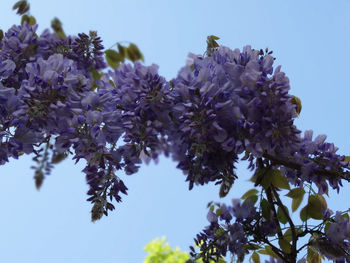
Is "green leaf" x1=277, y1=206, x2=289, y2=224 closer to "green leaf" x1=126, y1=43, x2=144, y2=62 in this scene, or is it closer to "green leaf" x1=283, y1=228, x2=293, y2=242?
"green leaf" x1=283, y1=228, x2=293, y2=242

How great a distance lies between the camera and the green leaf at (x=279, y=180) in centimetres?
196

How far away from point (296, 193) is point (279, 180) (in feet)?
0.80

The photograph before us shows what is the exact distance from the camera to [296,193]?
2150mm

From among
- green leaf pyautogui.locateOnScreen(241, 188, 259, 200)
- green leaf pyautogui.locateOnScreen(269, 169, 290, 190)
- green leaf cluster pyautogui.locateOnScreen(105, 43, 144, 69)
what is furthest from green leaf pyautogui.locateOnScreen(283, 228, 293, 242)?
green leaf cluster pyautogui.locateOnScreen(105, 43, 144, 69)

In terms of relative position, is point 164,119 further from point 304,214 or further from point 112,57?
point 304,214

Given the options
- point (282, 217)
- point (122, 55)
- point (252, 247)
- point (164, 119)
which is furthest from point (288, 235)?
point (122, 55)

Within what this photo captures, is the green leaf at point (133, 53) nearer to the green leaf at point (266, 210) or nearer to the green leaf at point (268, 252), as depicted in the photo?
the green leaf at point (266, 210)

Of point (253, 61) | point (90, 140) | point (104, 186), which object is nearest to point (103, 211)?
point (104, 186)

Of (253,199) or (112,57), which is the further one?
(253,199)

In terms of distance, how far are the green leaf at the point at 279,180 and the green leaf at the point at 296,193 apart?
207mm

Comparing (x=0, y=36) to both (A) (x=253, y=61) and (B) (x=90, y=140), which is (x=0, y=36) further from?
(A) (x=253, y=61)

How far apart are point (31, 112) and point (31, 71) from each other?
0.19m

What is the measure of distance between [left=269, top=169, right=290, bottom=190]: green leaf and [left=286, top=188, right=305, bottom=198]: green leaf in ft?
0.68

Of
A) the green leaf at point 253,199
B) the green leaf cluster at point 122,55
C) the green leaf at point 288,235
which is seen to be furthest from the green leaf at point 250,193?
the green leaf cluster at point 122,55
